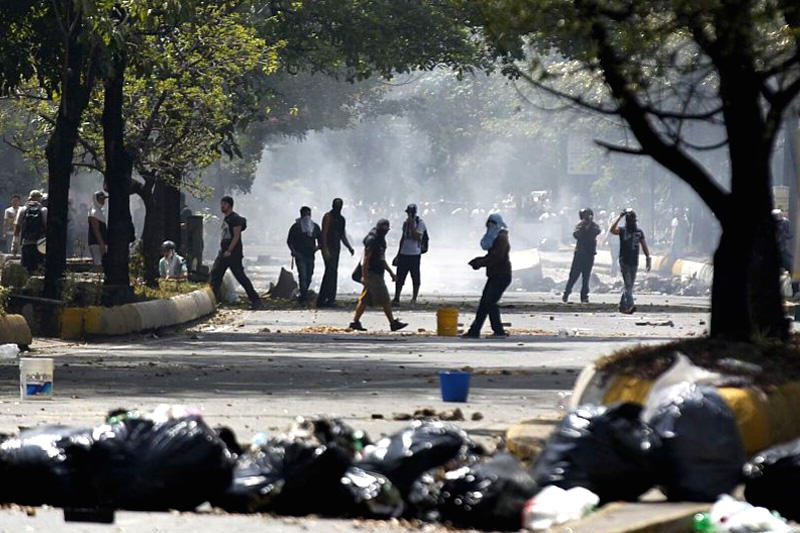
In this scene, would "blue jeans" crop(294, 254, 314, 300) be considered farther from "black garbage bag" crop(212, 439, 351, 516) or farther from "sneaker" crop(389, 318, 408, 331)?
"black garbage bag" crop(212, 439, 351, 516)

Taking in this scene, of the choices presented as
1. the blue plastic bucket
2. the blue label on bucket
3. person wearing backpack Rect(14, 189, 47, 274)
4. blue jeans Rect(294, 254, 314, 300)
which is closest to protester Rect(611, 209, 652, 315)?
blue jeans Rect(294, 254, 314, 300)

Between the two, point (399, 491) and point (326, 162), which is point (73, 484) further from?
point (326, 162)

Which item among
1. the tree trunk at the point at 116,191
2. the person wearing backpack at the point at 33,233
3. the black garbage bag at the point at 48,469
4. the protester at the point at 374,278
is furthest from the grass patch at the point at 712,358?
the person wearing backpack at the point at 33,233

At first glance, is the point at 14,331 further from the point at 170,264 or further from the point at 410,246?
the point at 410,246

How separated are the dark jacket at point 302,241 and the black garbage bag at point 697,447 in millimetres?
25522

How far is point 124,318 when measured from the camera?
24.7 metres

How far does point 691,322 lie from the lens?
98.9 ft

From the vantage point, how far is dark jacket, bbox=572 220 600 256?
36.7 metres

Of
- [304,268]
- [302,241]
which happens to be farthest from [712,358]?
Result: [302,241]

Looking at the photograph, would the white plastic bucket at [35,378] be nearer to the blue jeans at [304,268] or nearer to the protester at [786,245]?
the protester at [786,245]

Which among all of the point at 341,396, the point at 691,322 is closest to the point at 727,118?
the point at 341,396

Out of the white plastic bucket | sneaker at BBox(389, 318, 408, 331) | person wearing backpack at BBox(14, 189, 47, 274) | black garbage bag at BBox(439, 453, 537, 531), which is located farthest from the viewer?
person wearing backpack at BBox(14, 189, 47, 274)

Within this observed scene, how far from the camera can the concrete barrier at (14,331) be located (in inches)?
816

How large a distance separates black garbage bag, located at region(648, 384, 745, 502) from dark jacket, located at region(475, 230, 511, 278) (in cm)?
1506
